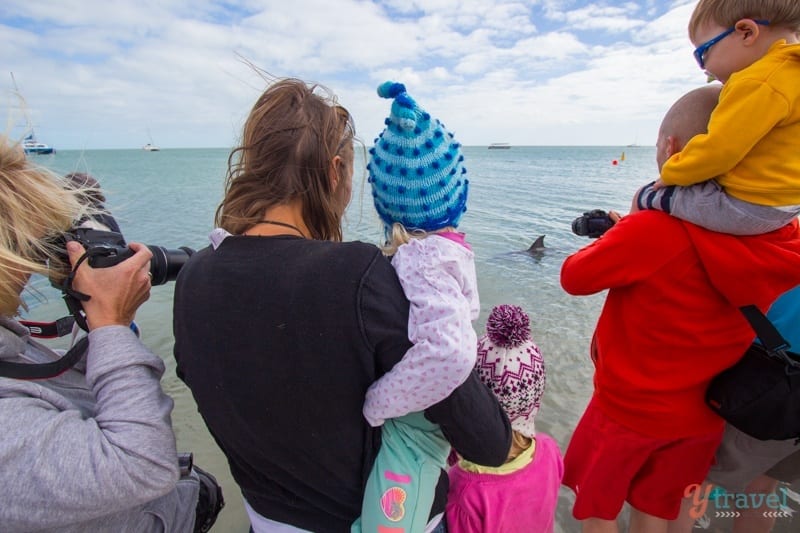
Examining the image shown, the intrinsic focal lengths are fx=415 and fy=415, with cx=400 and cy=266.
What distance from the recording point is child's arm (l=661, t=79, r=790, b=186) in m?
1.33

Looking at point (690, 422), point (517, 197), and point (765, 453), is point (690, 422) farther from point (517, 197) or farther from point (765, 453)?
point (517, 197)

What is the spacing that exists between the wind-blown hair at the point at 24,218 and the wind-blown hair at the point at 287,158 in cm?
43

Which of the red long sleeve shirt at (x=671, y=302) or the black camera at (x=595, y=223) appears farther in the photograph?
the black camera at (x=595, y=223)

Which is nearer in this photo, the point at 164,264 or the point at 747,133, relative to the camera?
the point at 747,133

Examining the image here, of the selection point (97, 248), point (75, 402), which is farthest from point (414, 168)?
point (75, 402)

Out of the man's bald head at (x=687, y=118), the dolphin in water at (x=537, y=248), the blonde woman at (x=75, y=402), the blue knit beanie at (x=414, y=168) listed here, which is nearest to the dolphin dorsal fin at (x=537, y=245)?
the dolphin in water at (x=537, y=248)

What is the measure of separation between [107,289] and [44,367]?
0.78 feet

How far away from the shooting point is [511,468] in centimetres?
149

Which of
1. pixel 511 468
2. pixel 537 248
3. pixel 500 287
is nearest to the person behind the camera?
pixel 511 468

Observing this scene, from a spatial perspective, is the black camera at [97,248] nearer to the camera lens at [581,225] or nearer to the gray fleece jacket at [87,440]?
the gray fleece jacket at [87,440]

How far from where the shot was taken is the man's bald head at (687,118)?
161cm

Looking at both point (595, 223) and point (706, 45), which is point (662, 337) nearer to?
point (595, 223)

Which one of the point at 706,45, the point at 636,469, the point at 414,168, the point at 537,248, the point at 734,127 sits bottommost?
the point at 537,248

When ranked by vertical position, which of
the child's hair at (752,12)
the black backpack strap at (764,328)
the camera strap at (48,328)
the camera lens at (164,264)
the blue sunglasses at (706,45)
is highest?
the child's hair at (752,12)
